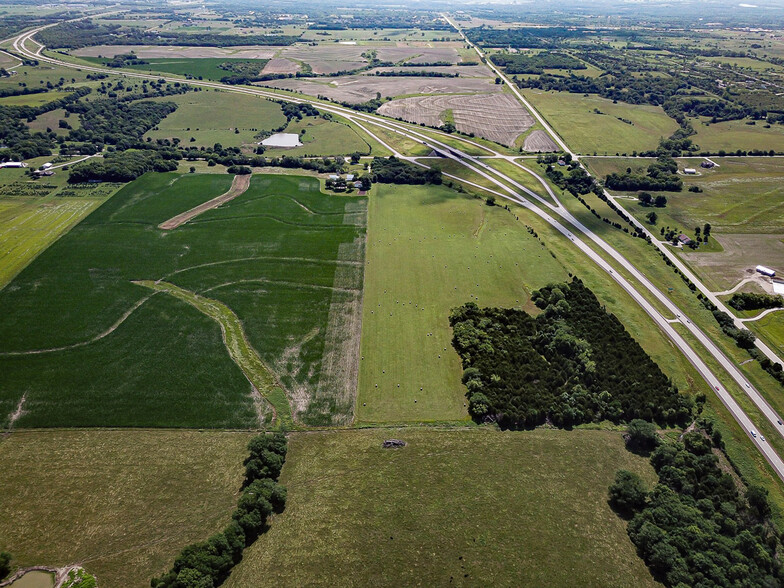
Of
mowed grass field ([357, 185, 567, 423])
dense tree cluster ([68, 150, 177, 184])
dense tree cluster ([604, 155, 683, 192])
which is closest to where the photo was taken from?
mowed grass field ([357, 185, 567, 423])

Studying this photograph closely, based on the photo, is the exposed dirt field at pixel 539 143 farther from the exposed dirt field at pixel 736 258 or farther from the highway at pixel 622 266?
the exposed dirt field at pixel 736 258

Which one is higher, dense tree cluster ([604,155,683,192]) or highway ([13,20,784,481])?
dense tree cluster ([604,155,683,192])

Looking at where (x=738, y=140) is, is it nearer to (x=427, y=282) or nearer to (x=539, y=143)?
(x=539, y=143)

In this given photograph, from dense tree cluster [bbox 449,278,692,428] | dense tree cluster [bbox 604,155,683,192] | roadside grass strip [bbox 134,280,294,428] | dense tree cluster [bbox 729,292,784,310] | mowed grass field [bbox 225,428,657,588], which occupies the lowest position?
mowed grass field [bbox 225,428,657,588]

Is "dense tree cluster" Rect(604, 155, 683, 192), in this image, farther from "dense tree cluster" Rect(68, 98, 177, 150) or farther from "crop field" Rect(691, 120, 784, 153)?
"dense tree cluster" Rect(68, 98, 177, 150)

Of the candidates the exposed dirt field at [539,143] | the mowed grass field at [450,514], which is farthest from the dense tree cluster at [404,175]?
the mowed grass field at [450,514]

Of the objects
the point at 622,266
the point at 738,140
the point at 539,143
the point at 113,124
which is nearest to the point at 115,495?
the point at 622,266

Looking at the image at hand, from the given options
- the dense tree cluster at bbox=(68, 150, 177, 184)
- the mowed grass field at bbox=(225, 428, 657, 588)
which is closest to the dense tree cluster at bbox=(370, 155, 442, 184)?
the dense tree cluster at bbox=(68, 150, 177, 184)
